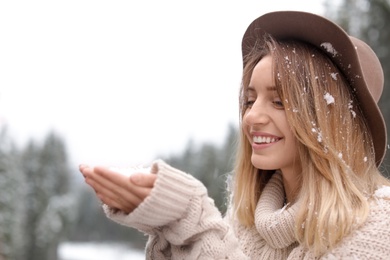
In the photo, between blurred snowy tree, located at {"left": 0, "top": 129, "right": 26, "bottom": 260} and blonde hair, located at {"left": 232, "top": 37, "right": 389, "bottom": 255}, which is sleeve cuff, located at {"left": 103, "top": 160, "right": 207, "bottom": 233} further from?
blurred snowy tree, located at {"left": 0, "top": 129, "right": 26, "bottom": 260}

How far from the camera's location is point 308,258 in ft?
9.18

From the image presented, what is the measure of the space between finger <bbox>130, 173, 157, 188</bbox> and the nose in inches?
28.2

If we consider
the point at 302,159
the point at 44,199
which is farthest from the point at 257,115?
the point at 44,199

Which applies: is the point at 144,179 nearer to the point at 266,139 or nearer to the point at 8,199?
the point at 266,139

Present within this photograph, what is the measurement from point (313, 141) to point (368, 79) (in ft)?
1.47

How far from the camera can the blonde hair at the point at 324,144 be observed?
9.07 feet

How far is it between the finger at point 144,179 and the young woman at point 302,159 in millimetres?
56

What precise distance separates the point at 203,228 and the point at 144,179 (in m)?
0.32

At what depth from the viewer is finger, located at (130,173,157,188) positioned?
234 centimetres

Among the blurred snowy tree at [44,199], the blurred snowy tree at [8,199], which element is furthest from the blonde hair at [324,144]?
the blurred snowy tree at [44,199]

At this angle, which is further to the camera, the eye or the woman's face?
the eye

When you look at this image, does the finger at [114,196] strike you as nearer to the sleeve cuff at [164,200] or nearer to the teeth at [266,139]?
the sleeve cuff at [164,200]

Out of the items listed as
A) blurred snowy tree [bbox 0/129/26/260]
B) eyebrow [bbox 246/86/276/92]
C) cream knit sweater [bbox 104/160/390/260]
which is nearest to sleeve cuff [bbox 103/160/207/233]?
cream knit sweater [bbox 104/160/390/260]

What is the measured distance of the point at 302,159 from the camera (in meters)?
2.95
